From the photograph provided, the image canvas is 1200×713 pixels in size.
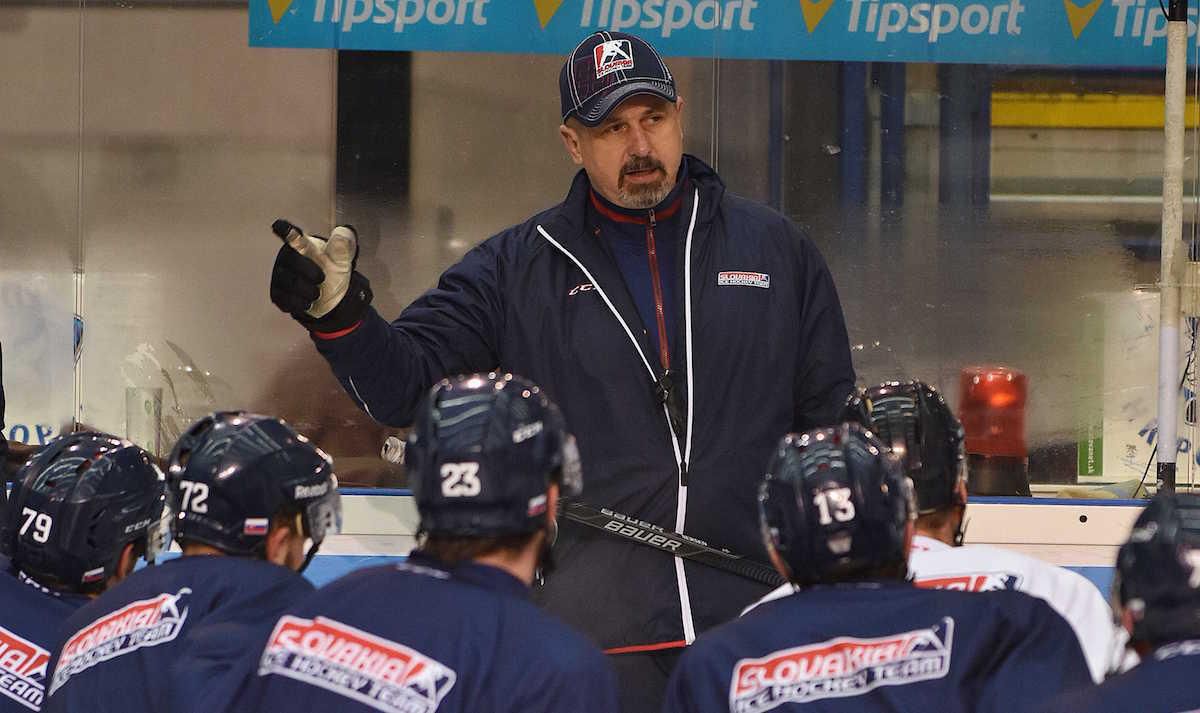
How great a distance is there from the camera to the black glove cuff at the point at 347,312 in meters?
3.03

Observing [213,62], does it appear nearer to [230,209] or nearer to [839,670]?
[230,209]

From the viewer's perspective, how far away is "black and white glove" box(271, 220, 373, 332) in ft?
9.67

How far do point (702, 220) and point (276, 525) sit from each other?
1236 millimetres

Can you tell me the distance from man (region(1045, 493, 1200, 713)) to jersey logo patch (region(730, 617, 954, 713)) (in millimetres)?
171

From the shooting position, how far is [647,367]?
3238 mm

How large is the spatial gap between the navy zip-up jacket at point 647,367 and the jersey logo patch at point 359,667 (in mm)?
1146

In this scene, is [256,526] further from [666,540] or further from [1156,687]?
[1156,687]

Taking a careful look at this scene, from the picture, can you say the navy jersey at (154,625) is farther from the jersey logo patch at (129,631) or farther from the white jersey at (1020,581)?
the white jersey at (1020,581)

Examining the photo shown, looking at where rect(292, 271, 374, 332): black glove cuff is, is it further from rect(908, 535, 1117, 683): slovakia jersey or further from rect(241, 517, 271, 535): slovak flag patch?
rect(908, 535, 1117, 683): slovakia jersey

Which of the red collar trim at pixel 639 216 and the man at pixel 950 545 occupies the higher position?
the red collar trim at pixel 639 216

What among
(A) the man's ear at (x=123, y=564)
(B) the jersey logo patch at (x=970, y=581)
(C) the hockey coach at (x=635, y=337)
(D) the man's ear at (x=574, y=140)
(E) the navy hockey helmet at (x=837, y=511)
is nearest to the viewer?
(E) the navy hockey helmet at (x=837, y=511)

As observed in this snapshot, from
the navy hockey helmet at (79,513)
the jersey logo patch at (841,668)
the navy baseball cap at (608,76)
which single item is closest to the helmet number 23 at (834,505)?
the jersey logo patch at (841,668)

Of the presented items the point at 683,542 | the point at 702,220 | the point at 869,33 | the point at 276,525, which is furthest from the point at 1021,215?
the point at 276,525

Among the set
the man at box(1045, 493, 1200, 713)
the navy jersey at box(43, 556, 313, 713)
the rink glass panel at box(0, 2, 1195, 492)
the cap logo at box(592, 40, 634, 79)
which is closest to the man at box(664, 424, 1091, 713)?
the man at box(1045, 493, 1200, 713)
